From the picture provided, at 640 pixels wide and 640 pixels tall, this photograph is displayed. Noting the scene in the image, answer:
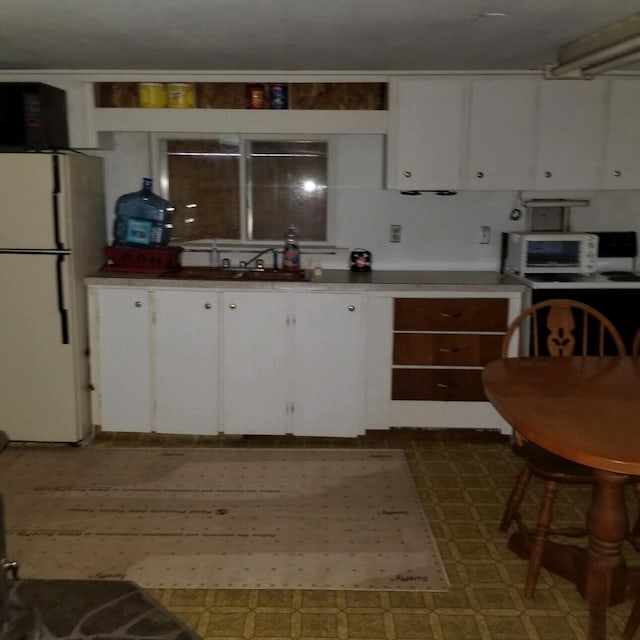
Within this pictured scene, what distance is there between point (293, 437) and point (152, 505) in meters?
1.06

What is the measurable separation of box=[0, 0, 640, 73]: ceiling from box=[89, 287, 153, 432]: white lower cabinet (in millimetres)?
1278

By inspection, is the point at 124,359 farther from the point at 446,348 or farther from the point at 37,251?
the point at 446,348

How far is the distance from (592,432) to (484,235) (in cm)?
255

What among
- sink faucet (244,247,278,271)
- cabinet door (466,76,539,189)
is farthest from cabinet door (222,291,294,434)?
cabinet door (466,76,539,189)

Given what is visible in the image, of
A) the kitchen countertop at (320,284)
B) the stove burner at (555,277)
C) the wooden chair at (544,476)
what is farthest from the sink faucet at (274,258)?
the wooden chair at (544,476)

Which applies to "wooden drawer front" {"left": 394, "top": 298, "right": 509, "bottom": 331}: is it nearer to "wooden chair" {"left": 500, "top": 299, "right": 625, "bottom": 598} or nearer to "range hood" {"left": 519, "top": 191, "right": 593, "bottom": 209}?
"range hood" {"left": 519, "top": 191, "right": 593, "bottom": 209}

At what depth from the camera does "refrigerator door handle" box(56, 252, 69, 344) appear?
3764mm

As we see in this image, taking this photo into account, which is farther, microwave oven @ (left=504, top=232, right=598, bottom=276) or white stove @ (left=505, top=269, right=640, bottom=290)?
microwave oven @ (left=504, top=232, right=598, bottom=276)

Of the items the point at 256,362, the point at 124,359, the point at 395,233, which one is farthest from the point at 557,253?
the point at 124,359

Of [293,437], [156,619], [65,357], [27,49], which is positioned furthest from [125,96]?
[156,619]

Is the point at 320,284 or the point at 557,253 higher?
the point at 557,253

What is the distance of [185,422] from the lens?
407 cm

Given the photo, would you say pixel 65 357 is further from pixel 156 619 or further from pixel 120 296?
pixel 156 619

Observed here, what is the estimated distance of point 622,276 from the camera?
13.4 feet
